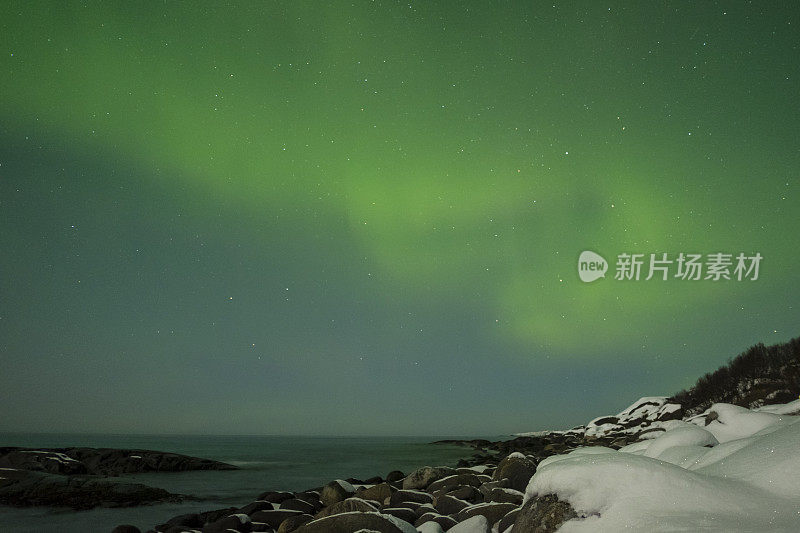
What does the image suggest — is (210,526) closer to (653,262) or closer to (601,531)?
(601,531)

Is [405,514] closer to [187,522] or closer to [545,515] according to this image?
[545,515]

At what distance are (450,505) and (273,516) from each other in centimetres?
319

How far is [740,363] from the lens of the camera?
24969 millimetres

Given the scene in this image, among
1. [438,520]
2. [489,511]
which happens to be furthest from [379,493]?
[489,511]

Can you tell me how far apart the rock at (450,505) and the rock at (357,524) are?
1496 mm

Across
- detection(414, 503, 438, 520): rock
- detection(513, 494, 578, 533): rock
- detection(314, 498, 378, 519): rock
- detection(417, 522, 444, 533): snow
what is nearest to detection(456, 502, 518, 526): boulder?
detection(417, 522, 444, 533): snow

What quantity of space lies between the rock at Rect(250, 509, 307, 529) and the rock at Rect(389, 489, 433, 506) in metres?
1.74

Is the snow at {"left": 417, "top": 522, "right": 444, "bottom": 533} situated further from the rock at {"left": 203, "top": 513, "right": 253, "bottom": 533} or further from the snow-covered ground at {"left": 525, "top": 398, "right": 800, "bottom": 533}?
the rock at {"left": 203, "top": 513, "right": 253, "bottom": 533}

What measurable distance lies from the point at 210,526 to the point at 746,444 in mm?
7728

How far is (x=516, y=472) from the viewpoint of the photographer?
934 centimetres

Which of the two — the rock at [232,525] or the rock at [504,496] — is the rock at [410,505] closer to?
the rock at [504,496]

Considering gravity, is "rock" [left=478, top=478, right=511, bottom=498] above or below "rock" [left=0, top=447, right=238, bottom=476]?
above

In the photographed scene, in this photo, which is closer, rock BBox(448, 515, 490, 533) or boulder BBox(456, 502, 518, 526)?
rock BBox(448, 515, 490, 533)

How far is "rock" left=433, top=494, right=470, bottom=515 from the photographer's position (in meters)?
7.39
